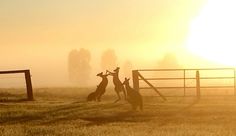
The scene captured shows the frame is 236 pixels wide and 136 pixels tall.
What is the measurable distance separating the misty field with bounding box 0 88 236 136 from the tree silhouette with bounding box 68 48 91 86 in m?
136

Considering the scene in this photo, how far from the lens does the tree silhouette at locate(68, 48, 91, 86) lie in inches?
6627

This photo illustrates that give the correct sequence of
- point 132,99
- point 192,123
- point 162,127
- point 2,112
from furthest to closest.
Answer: point 132,99, point 2,112, point 192,123, point 162,127

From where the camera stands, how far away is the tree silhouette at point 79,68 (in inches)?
6627

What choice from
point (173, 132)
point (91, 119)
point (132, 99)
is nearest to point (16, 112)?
point (91, 119)

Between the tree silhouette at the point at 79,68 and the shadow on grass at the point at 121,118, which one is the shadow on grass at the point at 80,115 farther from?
the tree silhouette at the point at 79,68

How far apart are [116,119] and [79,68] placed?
152 meters

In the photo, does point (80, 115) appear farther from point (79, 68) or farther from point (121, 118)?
point (79, 68)

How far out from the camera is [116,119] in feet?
73.3

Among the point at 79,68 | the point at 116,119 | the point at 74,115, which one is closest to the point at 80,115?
the point at 74,115

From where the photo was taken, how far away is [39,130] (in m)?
18.1

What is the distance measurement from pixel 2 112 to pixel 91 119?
4130 mm

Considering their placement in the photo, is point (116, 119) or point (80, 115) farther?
point (80, 115)

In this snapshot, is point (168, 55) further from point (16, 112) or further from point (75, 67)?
point (16, 112)

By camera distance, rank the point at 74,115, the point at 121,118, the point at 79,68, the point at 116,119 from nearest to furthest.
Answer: the point at 116,119 → the point at 121,118 → the point at 74,115 → the point at 79,68
